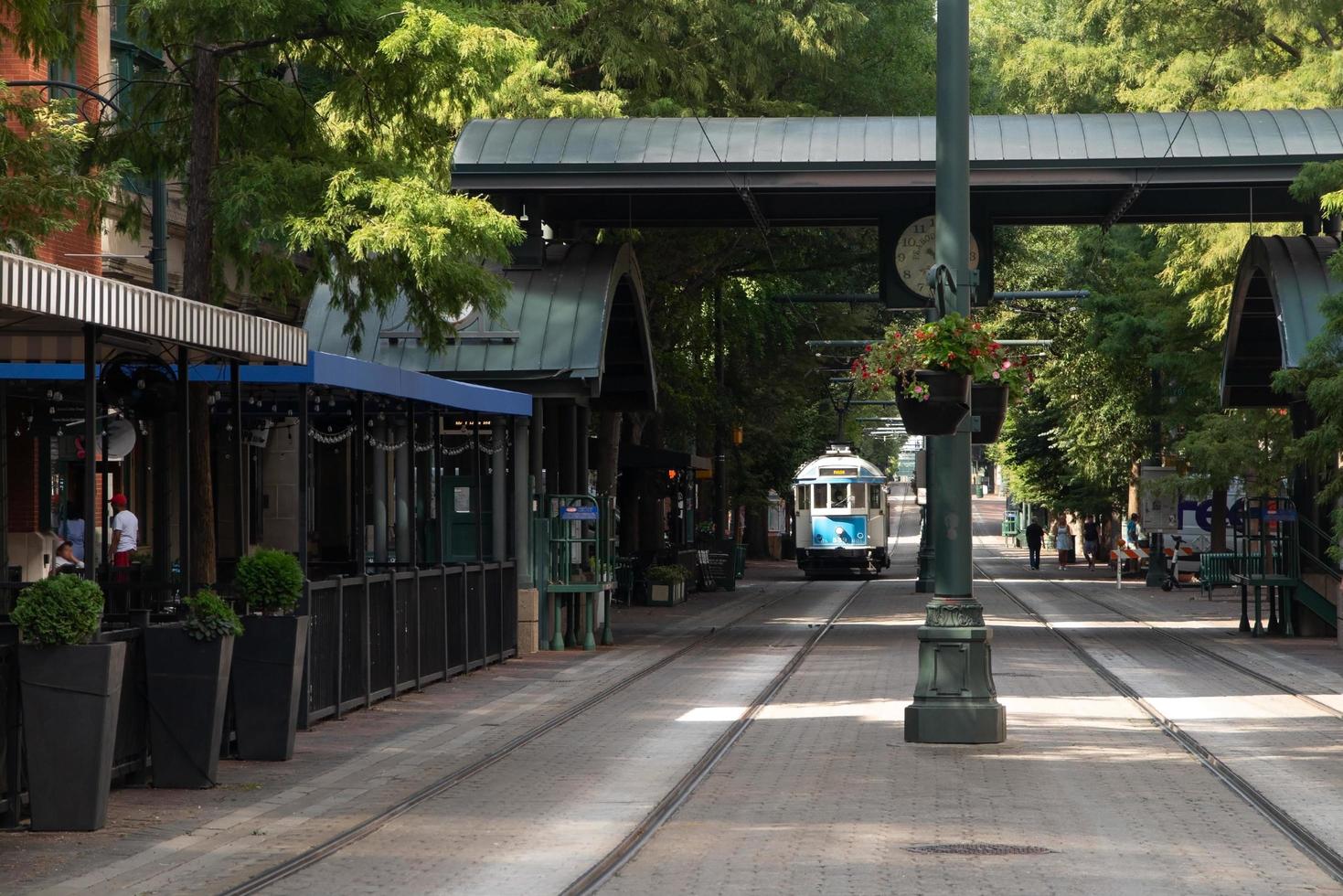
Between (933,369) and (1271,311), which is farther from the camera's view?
(1271,311)

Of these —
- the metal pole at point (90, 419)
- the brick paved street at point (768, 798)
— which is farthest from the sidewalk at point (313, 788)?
the metal pole at point (90, 419)

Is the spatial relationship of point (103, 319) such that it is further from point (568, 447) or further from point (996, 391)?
point (568, 447)

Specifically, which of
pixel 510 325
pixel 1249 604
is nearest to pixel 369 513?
pixel 510 325

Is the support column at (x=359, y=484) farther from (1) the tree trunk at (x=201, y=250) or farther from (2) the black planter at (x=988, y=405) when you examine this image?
(2) the black planter at (x=988, y=405)

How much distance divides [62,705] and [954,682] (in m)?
6.68

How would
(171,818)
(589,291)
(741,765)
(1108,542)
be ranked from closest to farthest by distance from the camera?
(171,818) < (741,765) < (589,291) < (1108,542)

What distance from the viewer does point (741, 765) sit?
13297 millimetres

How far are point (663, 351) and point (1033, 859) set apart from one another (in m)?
31.1

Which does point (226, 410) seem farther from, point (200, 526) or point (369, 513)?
point (369, 513)

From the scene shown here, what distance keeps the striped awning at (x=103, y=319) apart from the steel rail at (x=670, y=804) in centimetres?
412

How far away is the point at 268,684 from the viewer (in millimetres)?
13391

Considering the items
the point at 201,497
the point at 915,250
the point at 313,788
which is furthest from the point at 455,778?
the point at 915,250

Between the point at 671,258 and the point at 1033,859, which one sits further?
the point at 671,258

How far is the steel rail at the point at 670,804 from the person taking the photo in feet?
29.4
